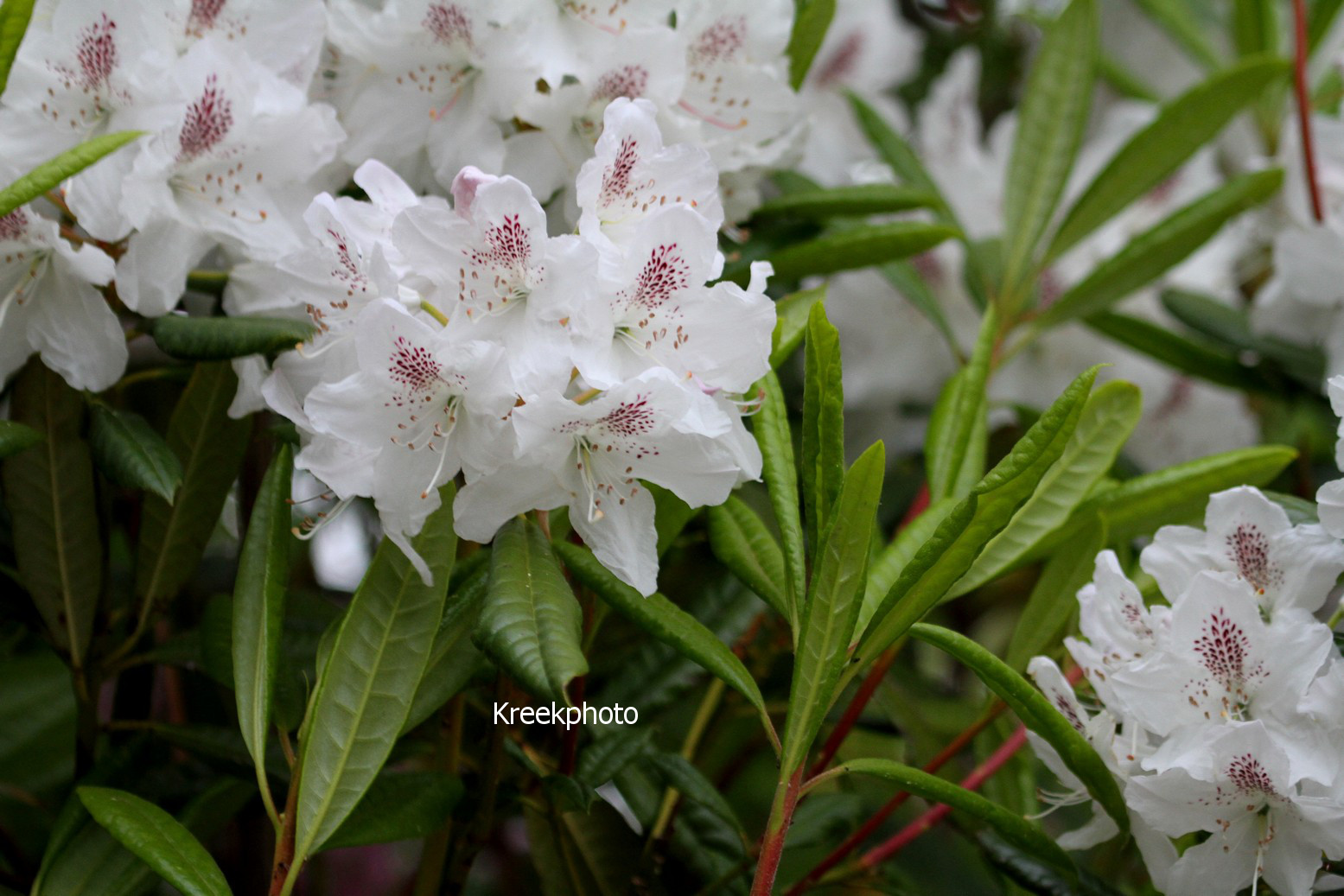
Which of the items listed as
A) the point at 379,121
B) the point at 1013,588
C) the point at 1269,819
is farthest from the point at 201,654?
the point at 1013,588

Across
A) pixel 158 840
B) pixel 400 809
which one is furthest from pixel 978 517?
pixel 158 840

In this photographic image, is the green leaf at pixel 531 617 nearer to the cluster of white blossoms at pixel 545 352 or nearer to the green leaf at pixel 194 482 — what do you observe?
the cluster of white blossoms at pixel 545 352

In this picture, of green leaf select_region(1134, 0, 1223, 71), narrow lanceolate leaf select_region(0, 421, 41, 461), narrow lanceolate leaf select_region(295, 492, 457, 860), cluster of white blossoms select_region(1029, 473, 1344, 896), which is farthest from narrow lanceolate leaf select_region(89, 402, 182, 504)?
green leaf select_region(1134, 0, 1223, 71)

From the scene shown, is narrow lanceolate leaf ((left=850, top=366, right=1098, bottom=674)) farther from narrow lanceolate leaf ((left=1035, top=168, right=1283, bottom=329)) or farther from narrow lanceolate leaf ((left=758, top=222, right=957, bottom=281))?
narrow lanceolate leaf ((left=1035, top=168, right=1283, bottom=329))

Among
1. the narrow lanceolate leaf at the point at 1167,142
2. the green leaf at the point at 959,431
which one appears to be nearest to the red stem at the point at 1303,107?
the narrow lanceolate leaf at the point at 1167,142

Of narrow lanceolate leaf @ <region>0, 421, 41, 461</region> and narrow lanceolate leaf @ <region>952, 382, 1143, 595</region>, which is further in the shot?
narrow lanceolate leaf @ <region>952, 382, 1143, 595</region>
